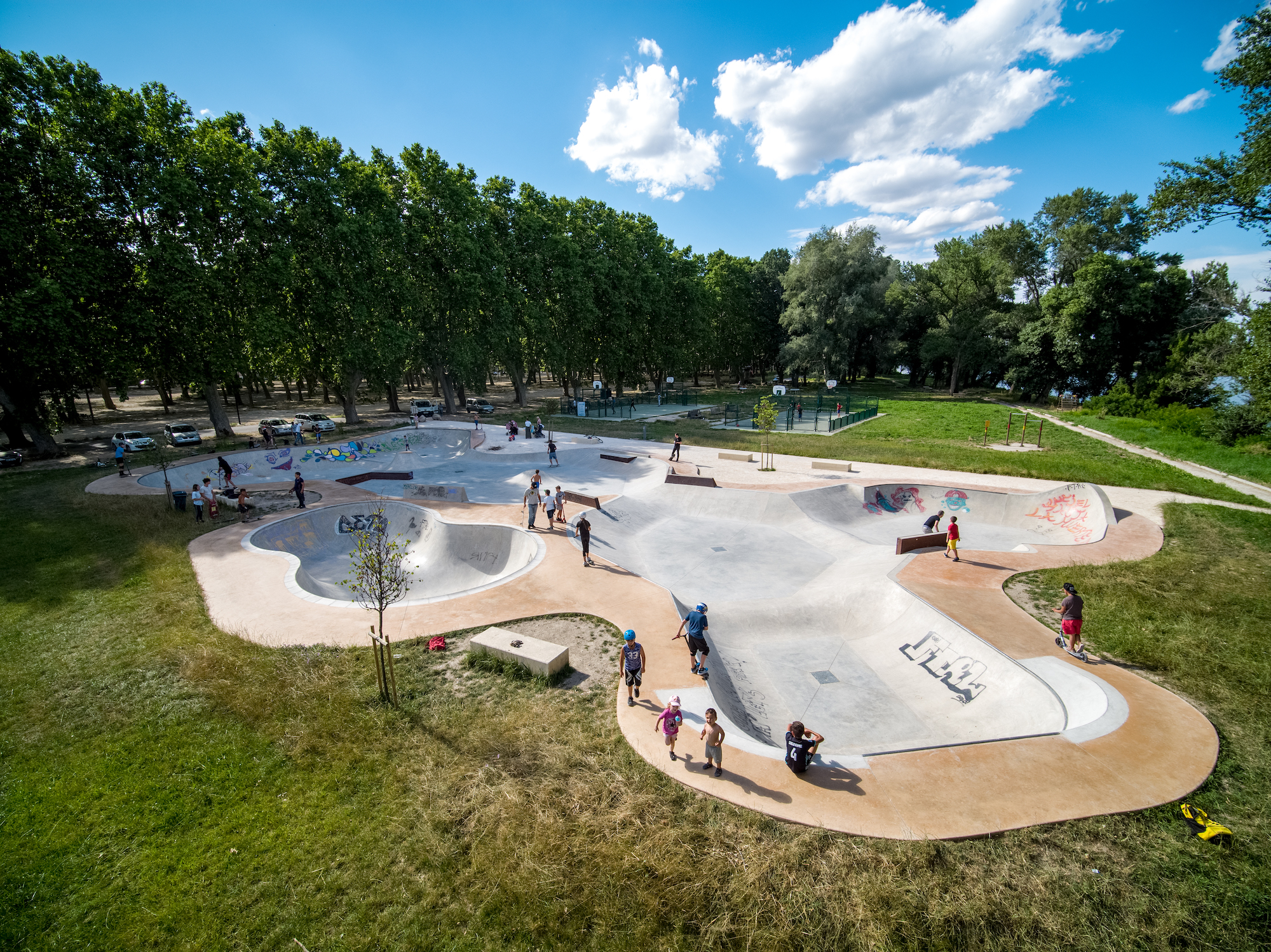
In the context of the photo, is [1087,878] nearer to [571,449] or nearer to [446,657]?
[446,657]

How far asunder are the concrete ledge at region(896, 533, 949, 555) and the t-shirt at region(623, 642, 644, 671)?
1087cm

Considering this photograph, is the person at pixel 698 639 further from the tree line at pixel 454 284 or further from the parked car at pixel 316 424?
the parked car at pixel 316 424

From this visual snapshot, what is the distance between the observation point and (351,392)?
4006 centimetres

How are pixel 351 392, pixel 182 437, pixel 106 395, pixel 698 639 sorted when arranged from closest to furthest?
pixel 698 639, pixel 182 437, pixel 351 392, pixel 106 395

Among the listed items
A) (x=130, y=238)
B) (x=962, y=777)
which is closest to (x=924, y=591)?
(x=962, y=777)

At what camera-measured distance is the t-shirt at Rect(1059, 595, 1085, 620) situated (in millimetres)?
10406

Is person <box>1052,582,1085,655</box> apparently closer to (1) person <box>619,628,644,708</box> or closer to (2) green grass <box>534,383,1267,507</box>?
(1) person <box>619,628,644,708</box>

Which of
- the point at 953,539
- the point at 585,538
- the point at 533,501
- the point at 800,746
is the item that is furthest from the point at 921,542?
the point at 533,501

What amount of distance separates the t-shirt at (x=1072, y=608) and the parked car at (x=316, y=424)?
136ft

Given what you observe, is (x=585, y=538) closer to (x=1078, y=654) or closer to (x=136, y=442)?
(x=1078, y=654)

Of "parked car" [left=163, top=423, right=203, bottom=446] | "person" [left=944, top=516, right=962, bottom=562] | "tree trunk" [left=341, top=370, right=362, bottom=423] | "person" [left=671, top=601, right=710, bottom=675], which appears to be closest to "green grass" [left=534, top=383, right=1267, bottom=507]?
"person" [left=944, top=516, right=962, bottom=562]

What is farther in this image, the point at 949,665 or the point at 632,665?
the point at 949,665

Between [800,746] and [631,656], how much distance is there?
121 inches

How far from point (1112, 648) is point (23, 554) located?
29494mm
